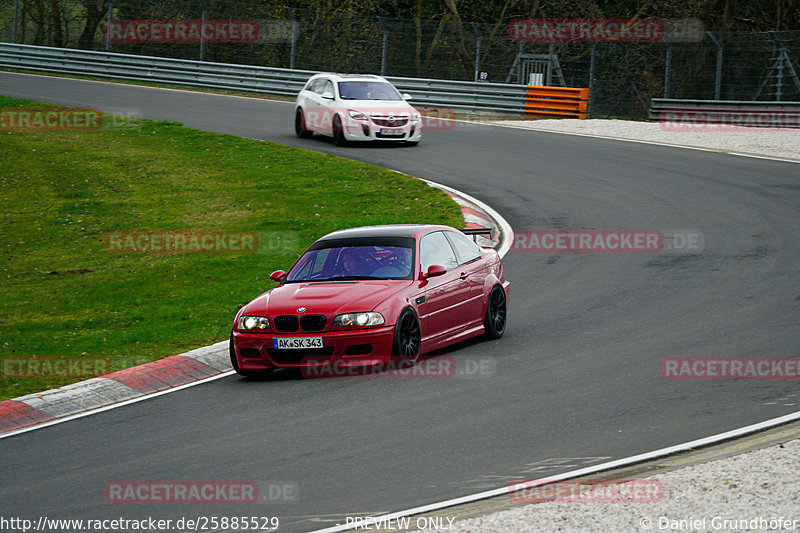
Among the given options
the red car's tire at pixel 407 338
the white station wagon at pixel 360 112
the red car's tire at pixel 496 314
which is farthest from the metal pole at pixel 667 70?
the red car's tire at pixel 407 338

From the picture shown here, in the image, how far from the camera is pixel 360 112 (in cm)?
2686

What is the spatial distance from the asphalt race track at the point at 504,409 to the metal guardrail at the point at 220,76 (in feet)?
57.8

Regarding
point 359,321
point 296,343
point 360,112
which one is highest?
point 360,112

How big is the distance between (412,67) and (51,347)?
1072 inches

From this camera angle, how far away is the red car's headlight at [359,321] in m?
10.3

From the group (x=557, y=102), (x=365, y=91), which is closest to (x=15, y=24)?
(x=365, y=91)

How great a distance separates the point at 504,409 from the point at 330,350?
2.14 meters

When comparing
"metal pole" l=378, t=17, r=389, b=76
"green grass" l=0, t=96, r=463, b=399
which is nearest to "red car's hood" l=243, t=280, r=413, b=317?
"green grass" l=0, t=96, r=463, b=399

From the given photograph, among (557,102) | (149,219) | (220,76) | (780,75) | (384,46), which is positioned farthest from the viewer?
(220,76)

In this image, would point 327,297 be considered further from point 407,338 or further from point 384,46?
point 384,46

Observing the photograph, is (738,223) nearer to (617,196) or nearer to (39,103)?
(617,196)

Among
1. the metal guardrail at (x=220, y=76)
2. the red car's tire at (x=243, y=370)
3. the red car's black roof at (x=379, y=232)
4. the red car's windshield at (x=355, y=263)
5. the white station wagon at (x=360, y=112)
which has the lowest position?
the red car's tire at (x=243, y=370)

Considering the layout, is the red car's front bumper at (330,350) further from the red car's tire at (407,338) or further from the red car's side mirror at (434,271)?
the red car's side mirror at (434,271)

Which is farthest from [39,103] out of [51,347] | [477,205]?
[51,347]
